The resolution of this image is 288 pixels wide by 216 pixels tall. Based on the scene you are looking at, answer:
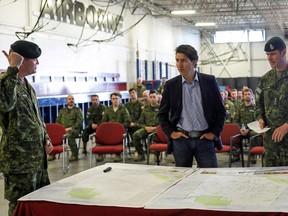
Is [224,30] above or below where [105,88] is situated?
above

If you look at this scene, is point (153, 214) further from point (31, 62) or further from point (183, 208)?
point (31, 62)

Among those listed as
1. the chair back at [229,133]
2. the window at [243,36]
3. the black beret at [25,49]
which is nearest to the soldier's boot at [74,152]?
the chair back at [229,133]

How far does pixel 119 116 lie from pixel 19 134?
18.0 feet

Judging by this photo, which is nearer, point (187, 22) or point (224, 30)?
point (187, 22)

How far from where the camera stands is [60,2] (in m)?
10.7

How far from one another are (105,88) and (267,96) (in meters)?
10.4

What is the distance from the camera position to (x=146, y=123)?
800 cm

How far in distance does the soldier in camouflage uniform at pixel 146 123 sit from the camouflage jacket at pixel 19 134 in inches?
199

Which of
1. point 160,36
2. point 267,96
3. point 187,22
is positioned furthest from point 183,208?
point 187,22

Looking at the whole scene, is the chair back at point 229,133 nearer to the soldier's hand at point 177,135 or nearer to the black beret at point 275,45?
the soldier's hand at point 177,135

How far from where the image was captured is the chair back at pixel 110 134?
22.7 feet

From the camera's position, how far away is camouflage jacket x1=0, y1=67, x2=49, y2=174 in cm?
261

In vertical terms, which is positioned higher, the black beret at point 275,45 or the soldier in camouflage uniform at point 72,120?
the black beret at point 275,45

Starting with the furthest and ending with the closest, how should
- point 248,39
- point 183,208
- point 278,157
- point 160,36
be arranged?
point 248,39 < point 160,36 < point 278,157 < point 183,208
